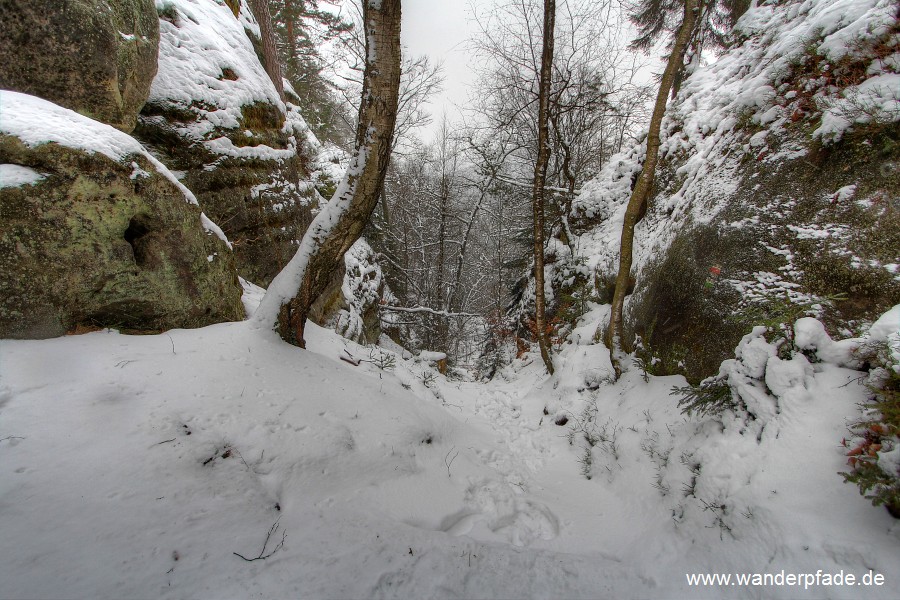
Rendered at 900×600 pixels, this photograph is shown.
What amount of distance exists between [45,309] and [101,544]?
7.36 ft

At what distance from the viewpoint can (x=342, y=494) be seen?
8.67 ft

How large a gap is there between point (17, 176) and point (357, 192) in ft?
8.61

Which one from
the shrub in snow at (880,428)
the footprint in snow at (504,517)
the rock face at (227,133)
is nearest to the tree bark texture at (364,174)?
the footprint in snow at (504,517)

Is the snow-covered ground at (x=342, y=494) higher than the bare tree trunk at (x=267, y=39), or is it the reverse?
the bare tree trunk at (x=267, y=39)

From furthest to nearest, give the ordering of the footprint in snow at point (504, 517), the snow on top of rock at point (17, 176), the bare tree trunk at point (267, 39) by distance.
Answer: the bare tree trunk at point (267, 39) → the footprint in snow at point (504, 517) → the snow on top of rock at point (17, 176)

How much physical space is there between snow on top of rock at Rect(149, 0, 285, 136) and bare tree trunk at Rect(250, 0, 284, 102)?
1.86 metres

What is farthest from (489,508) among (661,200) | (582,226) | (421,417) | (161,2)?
(161,2)

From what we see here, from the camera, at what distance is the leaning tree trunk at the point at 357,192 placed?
3.08 m

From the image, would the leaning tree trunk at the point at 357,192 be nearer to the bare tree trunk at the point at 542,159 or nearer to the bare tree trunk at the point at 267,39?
the bare tree trunk at the point at 542,159

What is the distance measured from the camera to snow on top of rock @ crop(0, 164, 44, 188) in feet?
8.39

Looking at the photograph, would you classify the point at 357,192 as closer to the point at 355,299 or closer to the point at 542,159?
the point at 542,159

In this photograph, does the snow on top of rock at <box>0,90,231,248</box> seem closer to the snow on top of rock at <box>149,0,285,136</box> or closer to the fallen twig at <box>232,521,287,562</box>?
the snow on top of rock at <box>149,0,285,136</box>

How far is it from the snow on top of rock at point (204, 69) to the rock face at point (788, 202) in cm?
802

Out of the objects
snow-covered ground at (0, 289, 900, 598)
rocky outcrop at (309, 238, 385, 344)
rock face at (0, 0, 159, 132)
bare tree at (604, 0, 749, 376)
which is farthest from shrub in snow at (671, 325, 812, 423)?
rock face at (0, 0, 159, 132)
